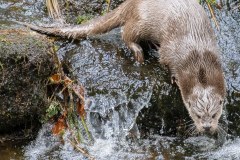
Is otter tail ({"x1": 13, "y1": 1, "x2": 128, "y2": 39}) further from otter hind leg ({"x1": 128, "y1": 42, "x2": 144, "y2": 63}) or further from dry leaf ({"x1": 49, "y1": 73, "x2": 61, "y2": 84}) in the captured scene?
dry leaf ({"x1": 49, "y1": 73, "x2": 61, "y2": 84})

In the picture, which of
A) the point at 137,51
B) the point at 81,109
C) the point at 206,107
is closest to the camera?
the point at 206,107

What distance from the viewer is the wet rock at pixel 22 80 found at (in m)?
3.81

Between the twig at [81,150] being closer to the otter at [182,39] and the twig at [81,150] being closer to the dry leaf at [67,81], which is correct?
the dry leaf at [67,81]

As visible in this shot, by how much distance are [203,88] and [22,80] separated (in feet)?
4.27

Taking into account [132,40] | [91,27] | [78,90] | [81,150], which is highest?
[91,27]

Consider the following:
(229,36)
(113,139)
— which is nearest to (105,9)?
Result: (229,36)

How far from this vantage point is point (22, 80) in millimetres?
3854

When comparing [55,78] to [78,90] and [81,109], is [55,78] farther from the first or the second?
[81,109]

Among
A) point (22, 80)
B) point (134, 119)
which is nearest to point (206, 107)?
point (134, 119)

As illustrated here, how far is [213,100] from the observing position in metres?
3.78

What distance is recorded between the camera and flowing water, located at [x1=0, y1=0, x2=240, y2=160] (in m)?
3.90

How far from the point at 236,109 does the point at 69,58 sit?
54.3 inches

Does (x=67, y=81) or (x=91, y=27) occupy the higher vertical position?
(x=91, y=27)

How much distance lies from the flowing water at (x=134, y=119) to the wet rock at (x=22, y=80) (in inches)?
6.5
